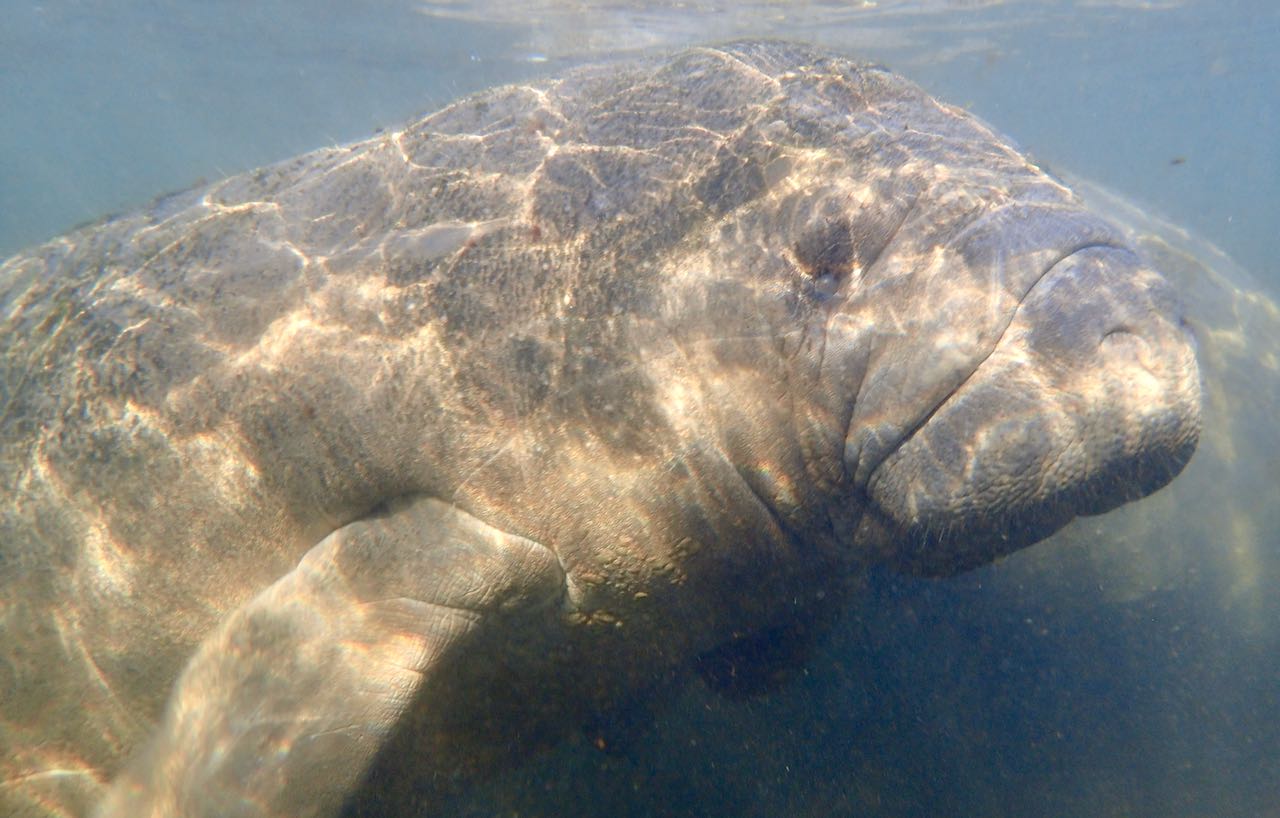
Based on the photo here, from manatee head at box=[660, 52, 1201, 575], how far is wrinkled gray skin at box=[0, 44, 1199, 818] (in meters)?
0.01

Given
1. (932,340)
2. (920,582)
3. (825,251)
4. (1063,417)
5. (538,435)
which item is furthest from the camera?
(920,582)

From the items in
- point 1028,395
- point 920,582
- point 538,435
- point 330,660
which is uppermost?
point 1028,395

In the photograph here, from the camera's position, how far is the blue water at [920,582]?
10.5ft

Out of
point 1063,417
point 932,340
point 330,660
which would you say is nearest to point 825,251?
point 932,340

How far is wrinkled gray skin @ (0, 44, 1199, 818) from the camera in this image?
7.16 feet

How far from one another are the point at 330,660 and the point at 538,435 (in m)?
0.91

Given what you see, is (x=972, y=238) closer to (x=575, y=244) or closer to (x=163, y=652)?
(x=575, y=244)

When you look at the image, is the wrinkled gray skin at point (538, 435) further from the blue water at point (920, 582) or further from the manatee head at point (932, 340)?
the blue water at point (920, 582)

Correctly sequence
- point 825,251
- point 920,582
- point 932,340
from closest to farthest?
point 932,340, point 825,251, point 920,582

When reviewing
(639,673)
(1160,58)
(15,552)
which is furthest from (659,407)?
(1160,58)

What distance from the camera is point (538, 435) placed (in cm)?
244

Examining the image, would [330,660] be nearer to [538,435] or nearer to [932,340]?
[538,435]

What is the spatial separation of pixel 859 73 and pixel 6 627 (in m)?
3.88

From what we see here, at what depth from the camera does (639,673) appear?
2.73m
